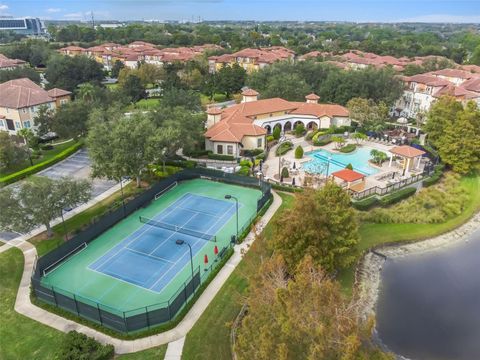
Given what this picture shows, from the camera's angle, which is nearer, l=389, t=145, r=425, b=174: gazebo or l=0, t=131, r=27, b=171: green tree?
l=0, t=131, r=27, b=171: green tree

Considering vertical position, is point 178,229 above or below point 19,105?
below

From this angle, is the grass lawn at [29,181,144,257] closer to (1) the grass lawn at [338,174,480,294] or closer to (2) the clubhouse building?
(2) the clubhouse building

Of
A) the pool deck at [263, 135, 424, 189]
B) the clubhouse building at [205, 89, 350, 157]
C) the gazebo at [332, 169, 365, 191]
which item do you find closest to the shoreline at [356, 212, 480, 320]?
the gazebo at [332, 169, 365, 191]

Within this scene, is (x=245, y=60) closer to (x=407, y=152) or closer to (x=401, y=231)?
(x=407, y=152)

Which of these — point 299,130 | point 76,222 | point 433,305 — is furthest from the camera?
point 299,130

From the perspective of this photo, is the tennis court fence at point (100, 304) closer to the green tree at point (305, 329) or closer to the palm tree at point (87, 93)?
the green tree at point (305, 329)

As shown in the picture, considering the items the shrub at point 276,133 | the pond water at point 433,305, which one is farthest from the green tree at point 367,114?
the pond water at point 433,305

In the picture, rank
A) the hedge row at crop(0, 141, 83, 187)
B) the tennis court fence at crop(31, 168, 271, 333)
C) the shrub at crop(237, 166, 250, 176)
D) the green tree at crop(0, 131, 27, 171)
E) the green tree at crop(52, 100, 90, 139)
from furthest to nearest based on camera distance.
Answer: the green tree at crop(52, 100, 90, 139) < the shrub at crop(237, 166, 250, 176) < the green tree at crop(0, 131, 27, 171) < the hedge row at crop(0, 141, 83, 187) < the tennis court fence at crop(31, 168, 271, 333)

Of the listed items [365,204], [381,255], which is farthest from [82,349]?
[365,204]
